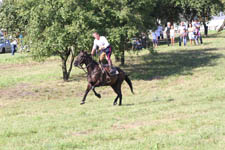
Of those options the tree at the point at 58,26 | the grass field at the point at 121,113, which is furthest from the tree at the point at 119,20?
the grass field at the point at 121,113

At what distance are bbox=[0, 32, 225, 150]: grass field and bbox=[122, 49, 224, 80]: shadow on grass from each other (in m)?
0.07

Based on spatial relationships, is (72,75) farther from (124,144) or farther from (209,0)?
(209,0)

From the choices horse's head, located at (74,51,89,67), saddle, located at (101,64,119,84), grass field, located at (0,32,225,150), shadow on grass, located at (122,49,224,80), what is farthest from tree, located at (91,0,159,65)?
horse's head, located at (74,51,89,67)

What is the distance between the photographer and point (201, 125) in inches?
478

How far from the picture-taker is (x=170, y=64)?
33625 millimetres

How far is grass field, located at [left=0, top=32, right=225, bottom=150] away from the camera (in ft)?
34.4

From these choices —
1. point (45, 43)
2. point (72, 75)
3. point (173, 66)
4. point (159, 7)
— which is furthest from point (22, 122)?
point (159, 7)

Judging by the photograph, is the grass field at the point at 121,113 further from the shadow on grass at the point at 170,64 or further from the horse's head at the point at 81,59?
the horse's head at the point at 81,59

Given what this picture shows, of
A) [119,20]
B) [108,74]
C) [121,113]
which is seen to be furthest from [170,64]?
[121,113]

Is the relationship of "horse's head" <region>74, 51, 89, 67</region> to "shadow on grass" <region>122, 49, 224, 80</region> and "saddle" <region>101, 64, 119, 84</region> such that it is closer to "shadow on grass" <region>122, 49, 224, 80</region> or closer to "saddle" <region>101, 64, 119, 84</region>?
"saddle" <region>101, 64, 119, 84</region>

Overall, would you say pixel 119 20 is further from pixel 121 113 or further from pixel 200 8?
pixel 200 8

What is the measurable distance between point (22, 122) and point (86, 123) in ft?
7.74

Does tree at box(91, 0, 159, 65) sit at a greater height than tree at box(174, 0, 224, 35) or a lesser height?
lesser

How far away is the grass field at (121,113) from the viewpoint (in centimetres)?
1049
